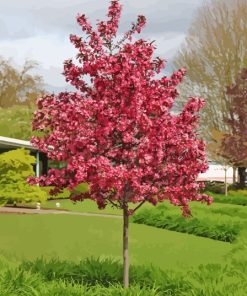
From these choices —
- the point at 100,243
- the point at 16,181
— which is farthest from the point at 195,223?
the point at 16,181

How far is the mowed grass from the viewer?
15242mm

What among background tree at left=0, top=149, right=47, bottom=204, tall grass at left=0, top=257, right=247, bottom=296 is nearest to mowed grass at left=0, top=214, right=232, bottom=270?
tall grass at left=0, top=257, right=247, bottom=296

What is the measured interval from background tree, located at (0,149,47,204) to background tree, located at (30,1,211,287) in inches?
738

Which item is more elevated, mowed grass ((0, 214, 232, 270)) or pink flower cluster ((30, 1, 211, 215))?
pink flower cluster ((30, 1, 211, 215))

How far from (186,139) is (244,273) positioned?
9.38 ft

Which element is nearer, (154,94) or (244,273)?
(154,94)

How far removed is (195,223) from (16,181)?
10355mm

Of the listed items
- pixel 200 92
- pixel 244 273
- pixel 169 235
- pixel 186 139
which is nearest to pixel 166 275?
pixel 244 273

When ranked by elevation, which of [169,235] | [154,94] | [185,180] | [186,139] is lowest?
[169,235]

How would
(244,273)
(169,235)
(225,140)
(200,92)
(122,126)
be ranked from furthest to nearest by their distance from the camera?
(200,92) < (225,140) < (169,235) < (244,273) < (122,126)

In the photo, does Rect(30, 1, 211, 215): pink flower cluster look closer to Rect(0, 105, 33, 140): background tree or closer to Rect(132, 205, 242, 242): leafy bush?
Rect(132, 205, 242, 242): leafy bush

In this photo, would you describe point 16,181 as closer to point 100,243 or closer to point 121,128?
point 100,243

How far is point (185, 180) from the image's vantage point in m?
9.83

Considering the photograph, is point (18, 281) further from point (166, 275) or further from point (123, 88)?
point (123, 88)
